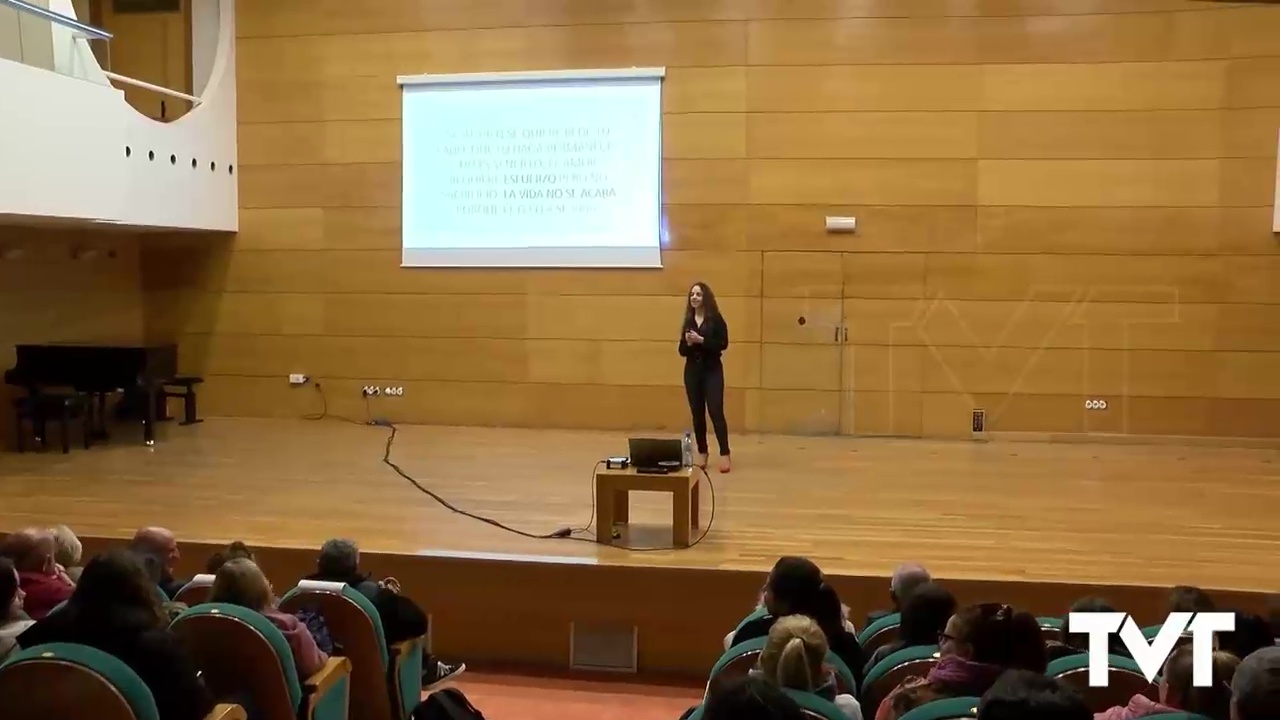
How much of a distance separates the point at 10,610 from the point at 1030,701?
8.59 feet

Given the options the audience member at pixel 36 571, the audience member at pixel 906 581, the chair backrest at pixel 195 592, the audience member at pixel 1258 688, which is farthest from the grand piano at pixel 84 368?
the audience member at pixel 1258 688

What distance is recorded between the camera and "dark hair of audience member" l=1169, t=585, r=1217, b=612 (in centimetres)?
293

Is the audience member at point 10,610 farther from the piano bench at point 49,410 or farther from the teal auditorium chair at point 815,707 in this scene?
the piano bench at point 49,410

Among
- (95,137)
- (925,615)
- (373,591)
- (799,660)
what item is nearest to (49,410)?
(95,137)

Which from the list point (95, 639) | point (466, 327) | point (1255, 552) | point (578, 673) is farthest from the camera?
point (466, 327)

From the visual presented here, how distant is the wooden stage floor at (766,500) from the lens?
193 inches

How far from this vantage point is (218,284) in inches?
390

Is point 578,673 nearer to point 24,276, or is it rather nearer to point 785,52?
point 785,52

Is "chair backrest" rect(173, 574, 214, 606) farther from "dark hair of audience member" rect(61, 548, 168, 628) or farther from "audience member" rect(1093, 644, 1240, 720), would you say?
"audience member" rect(1093, 644, 1240, 720)

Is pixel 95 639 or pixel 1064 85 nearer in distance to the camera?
pixel 95 639

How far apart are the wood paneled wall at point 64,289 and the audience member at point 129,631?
262 inches

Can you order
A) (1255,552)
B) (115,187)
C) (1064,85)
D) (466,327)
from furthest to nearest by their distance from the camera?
(466,327) < (1064,85) < (115,187) < (1255,552)

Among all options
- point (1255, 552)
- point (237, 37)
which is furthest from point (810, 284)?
point (237, 37)

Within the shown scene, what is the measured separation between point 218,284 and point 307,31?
2458 millimetres
